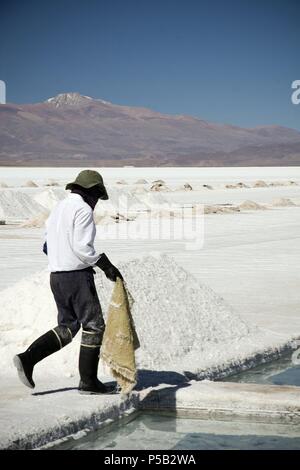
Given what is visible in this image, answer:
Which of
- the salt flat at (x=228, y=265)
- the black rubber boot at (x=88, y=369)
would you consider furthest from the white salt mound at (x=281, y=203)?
the black rubber boot at (x=88, y=369)

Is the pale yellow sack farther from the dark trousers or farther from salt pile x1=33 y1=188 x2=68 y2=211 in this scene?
salt pile x1=33 y1=188 x2=68 y2=211

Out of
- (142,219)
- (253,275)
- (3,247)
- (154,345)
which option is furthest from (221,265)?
(142,219)

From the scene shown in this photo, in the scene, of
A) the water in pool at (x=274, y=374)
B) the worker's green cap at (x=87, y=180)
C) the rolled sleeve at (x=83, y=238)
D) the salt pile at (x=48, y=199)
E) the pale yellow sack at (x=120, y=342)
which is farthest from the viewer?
the salt pile at (x=48, y=199)

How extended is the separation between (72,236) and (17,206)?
2083 centimetres

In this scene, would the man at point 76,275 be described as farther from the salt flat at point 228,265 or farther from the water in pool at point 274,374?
the water in pool at point 274,374

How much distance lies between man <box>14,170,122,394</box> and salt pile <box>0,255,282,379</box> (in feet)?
2.31

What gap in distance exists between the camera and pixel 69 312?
17.0 ft

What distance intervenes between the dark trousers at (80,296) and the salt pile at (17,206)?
19724 mm

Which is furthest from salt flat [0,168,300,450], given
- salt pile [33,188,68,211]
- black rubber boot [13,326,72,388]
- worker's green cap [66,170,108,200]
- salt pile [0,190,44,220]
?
salt pile [33,188,68,211]

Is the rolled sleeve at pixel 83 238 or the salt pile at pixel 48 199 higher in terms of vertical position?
the salt pile at pixel 48 199

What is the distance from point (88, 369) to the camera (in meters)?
5.18

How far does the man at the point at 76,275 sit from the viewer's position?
5.00 meters

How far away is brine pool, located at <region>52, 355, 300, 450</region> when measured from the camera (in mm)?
4617

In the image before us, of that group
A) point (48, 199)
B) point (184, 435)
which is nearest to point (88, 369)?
point (184, 435)
